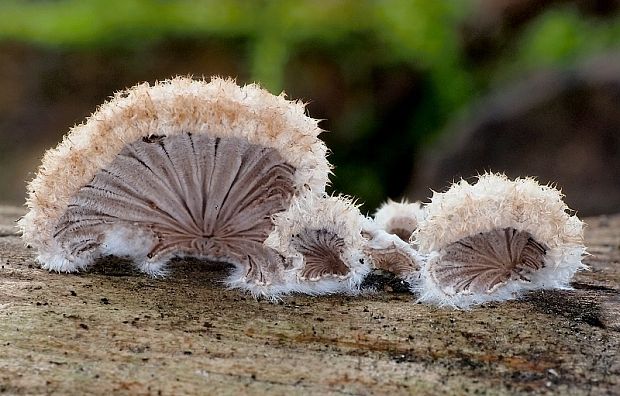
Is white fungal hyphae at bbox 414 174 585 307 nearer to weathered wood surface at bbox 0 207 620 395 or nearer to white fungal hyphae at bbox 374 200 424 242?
weathered wood surface at bbox 0 207 620 395

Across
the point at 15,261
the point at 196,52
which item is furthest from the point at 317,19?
the point at 15,261

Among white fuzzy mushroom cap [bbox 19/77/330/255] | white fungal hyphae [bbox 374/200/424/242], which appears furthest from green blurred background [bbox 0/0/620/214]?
white fuzzy mushroom cap [bbox 19/77/330/255]

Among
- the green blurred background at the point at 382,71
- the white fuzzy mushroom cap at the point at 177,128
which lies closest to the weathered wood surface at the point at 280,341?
the white fuzzy mushroom cap at the point at 177,128

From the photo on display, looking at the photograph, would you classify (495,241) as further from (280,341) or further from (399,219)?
(280,341)

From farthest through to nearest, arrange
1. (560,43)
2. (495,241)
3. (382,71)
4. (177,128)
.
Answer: (382,71)
(560,43)
(495,241)
(177,128)

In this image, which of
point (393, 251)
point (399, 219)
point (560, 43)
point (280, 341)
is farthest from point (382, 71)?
point (280, 341)

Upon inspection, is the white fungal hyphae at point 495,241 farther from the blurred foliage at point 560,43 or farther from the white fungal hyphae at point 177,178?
the blurred foliage at point 560,43

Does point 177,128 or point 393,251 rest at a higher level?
point 177,128
